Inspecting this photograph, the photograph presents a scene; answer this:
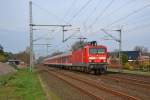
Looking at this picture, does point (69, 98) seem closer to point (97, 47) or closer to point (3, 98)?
point (3, 98)

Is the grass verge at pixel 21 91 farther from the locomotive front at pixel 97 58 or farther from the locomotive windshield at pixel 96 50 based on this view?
the locomotive windshield at pixel 96 50

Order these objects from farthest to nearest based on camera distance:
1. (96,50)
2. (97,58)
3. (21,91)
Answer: (96,50), (97,58), (21,91)

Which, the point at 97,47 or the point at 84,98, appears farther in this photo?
the point at 97,47

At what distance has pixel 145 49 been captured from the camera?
552 ft

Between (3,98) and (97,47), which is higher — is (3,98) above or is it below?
below

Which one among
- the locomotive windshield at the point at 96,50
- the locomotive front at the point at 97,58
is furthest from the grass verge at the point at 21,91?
the locomotive windshield at the point at 96,50

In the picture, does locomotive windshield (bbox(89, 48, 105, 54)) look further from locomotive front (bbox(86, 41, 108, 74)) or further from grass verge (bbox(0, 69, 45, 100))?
grass verge (bbox(0, 69, 45, 100))

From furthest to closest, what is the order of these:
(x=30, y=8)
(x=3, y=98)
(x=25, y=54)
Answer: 1. (x=25, y=54)
2. (x=30, y=8)
3. (x=3, y=98)

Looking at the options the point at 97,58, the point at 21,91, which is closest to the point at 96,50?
the point at 97,58

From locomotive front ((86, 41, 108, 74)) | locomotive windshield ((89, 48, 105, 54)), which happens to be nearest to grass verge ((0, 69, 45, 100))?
locomotive front ((86, 41, 108, 74))

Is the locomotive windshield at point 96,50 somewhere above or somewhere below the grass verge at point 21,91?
above

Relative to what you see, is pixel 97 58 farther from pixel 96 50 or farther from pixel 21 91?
pixel 21 91

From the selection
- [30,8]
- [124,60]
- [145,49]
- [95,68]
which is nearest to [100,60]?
[95,68]

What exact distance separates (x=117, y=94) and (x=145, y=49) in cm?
15226
